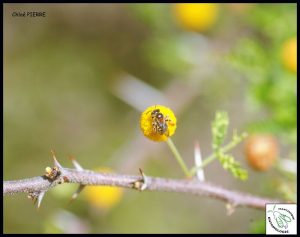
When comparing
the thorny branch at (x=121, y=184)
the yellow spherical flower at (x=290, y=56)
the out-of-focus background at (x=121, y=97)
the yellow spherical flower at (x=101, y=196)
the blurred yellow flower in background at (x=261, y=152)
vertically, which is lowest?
the thorny branch at (x=121, y=184)

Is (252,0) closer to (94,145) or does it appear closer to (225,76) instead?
(225,76)

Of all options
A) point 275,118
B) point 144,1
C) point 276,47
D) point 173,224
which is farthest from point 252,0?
point 173,224

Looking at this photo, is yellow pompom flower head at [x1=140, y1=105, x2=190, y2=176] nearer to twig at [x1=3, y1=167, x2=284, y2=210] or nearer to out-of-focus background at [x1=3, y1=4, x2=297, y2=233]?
twig at [x1=3, y1=167, x2=284, y2=210]

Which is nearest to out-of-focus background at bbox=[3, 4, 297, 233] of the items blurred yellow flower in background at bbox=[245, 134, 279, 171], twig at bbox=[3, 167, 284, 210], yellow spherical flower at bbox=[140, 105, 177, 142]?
blurred yellow flower in background at bbox=[245, 134, 279, 171]

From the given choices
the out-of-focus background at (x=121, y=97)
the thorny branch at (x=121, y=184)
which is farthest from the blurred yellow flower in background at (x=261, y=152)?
the out-of-focus background at (x=121, y=97)

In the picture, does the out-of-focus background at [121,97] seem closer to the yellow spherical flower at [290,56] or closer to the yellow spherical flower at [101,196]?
the yellow spherical flower at [101,196]

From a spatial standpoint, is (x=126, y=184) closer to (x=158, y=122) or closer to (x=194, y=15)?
(x=158, y=122)

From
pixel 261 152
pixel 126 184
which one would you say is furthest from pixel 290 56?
pixel 126 184
